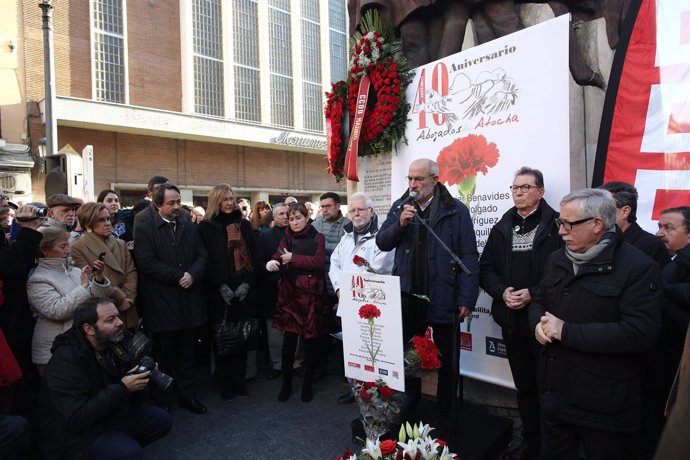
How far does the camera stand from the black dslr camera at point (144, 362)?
2.96 m

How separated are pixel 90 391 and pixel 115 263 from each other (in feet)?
4.63

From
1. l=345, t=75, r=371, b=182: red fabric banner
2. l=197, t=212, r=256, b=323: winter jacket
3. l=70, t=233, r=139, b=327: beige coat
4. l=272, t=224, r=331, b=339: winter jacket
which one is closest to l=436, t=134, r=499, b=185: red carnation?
l=345, t=75, r=371, b=182: red fabric banner

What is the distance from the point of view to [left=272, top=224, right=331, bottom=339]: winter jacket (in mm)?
4297

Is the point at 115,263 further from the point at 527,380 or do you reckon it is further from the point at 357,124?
the point at 527,380

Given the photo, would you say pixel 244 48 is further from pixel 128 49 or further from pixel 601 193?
pixel 601 193

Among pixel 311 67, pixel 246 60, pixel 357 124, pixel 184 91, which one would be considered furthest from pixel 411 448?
pixel 311 67

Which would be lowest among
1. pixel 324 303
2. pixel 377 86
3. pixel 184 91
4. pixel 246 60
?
pixel 324 303

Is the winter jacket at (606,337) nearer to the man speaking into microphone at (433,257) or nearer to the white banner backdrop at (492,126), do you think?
the man speaking into microphone at (433,257)

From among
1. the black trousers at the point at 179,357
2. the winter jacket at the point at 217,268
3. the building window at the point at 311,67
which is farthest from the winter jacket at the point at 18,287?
the building window at the point at 311,67

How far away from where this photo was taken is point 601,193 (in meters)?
2.34

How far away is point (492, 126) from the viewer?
157 inches

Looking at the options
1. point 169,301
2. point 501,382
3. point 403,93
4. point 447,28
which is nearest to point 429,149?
point 403,93

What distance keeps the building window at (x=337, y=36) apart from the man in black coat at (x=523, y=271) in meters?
22.2

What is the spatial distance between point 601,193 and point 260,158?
66.0 ft
